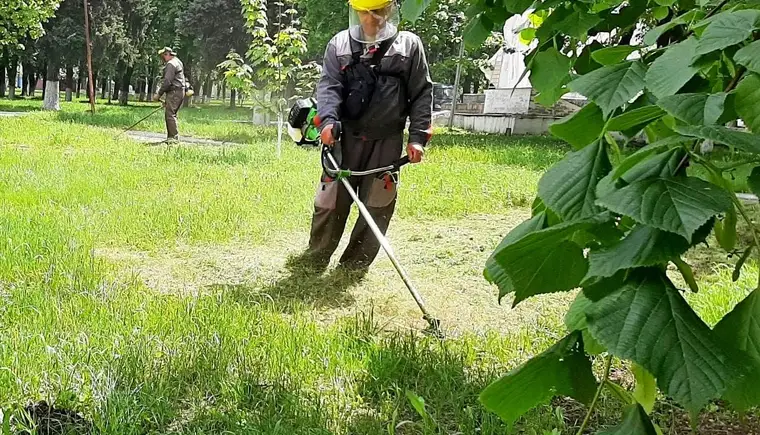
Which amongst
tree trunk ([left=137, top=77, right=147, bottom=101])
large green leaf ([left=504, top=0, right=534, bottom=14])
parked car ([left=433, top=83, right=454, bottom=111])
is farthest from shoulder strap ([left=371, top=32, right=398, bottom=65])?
tree trunk ([left=137, top=77, right=147, bottom=101])

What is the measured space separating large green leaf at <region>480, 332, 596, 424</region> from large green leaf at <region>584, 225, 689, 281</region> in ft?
0.57

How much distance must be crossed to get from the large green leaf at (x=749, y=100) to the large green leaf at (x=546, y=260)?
0.56 ft

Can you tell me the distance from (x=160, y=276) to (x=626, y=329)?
442 centimetres

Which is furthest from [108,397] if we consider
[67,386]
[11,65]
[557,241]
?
[11,65]

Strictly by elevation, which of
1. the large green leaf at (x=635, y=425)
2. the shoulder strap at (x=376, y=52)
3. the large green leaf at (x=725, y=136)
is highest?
the shoulder strap at (x=376, y=52)

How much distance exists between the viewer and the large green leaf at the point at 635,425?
0.75 meters

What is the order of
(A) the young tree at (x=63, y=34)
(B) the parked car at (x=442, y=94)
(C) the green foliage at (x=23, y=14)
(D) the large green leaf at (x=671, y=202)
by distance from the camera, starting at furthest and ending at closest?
(B) the parked car at (x=442, y=94), (A) the young tree at (x=63, y=34), (C) the green foliage at (x=23, y=14), (D) the large green leaf at (x=671, y=202)

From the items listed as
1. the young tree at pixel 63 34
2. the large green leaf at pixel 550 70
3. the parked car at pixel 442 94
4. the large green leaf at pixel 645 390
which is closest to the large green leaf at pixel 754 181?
the large green leaf at pixel 645 390

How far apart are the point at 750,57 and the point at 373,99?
3.84 meters

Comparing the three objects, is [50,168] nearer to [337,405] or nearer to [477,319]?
[477,319]

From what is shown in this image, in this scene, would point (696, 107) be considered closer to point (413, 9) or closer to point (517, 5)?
point (413, 9)

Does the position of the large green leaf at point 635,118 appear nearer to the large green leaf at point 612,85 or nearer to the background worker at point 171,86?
the large green leaf at point 612,85

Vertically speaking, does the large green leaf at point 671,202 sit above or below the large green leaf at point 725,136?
below

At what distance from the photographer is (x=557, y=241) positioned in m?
0.74
